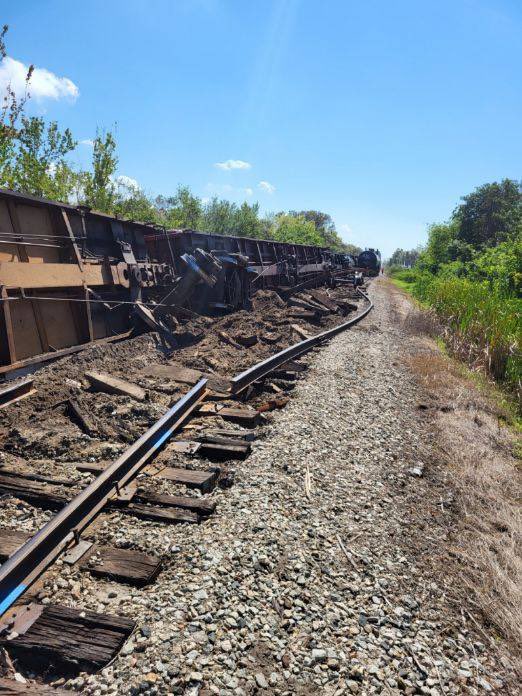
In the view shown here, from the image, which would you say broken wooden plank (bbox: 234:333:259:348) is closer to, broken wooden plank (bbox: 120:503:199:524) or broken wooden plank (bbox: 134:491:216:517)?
broken wooden plank (bbox: 134:491:216:517)

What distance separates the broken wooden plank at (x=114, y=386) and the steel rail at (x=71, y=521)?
1.30 metres

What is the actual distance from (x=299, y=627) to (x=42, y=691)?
1.26 m

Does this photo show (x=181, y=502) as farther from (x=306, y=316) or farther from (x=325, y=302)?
(x=325, y=302)

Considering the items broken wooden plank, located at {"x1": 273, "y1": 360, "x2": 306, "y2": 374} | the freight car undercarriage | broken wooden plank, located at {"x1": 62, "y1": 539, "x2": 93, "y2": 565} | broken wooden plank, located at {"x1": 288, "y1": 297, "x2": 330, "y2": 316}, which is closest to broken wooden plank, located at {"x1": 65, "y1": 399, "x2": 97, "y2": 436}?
the freight car undercarriage

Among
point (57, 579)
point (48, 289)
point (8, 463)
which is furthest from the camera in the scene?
point (48, 289)

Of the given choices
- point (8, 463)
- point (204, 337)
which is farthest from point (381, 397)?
point (8, 463)

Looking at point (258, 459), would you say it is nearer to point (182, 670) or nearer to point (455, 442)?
point (182, 670)

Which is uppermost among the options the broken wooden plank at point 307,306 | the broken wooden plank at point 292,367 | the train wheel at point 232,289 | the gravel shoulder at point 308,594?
the train wheel at point 232,289

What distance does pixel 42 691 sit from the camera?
1.81 metres

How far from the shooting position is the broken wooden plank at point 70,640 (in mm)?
2018

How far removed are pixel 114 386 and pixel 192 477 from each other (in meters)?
2.61

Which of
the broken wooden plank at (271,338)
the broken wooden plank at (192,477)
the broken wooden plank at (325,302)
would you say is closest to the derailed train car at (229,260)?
the broken wooden plank at (325,302)

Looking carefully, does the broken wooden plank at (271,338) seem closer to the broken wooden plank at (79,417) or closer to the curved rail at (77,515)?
the curved rail at (77,515)

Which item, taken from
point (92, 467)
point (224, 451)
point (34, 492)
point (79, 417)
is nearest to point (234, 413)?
point (224, 451)
